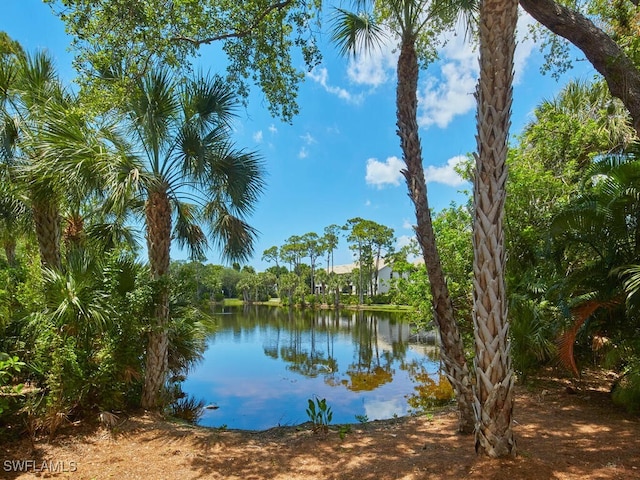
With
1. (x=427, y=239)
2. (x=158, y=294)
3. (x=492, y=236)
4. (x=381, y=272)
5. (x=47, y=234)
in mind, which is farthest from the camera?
(x=381, y=272)

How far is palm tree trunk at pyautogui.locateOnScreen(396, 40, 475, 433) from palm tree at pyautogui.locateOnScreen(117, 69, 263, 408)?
2865 millimetres

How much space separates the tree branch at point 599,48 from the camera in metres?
4.68

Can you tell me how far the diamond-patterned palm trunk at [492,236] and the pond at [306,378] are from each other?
137 inches

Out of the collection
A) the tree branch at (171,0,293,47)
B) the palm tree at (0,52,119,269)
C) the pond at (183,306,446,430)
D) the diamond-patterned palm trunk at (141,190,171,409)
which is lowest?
the pond at (183,306,446,430)

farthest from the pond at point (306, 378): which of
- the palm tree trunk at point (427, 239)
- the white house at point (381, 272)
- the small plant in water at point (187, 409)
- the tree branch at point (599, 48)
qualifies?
the white house at point (381, 272)

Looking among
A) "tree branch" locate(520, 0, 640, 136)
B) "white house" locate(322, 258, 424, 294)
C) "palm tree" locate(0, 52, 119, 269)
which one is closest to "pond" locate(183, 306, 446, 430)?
"palm tree" locate(0, 52, 119, 269)

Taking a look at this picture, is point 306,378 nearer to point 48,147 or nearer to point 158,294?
point 158,294

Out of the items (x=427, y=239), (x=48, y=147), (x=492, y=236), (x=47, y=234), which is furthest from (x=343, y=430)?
(x=47, y=234)

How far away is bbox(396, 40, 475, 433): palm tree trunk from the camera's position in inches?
178
